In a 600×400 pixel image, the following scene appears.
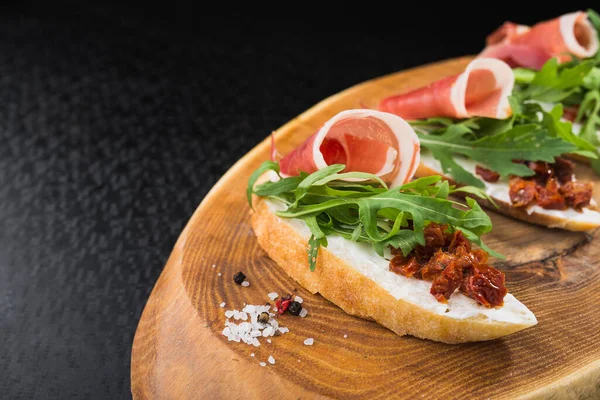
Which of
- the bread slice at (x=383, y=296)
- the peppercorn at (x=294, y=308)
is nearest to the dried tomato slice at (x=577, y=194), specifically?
the bread slice at (x=383, y=296)

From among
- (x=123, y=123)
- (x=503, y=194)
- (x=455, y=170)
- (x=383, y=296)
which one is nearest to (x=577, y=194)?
(x=503, y=194)

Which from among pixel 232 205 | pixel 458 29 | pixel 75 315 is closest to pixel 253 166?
pixel 232 205

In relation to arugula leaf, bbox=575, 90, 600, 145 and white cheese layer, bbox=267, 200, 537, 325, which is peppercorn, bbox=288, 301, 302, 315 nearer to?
white cheese layer, bbox=267, 200, 537, 325

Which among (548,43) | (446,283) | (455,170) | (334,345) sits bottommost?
(334,345)

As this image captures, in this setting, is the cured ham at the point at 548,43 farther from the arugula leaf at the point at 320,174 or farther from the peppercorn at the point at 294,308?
the peppercorn at the point at 294,308

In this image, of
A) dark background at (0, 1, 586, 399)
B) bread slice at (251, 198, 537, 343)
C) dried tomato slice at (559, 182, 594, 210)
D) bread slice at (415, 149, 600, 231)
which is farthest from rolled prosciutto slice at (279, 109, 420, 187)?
dark background at (0, 1, 586, 399)

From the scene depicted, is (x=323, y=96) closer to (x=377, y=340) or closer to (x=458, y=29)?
(x=458, y=29)

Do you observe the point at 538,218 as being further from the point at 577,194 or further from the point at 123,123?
the point at 123,123
